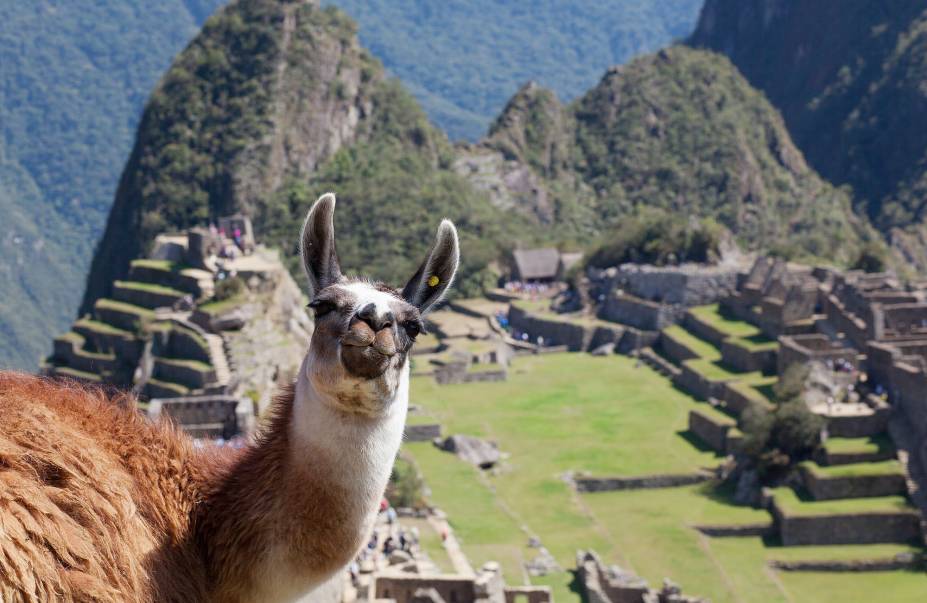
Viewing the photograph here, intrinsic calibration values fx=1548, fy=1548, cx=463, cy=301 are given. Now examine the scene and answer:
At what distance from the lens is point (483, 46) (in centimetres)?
10462

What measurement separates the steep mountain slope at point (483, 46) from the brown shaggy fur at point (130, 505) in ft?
294

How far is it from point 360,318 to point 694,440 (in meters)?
30.2

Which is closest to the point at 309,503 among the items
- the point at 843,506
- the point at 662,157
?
the point at 843,506

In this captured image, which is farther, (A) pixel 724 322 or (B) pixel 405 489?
(A) pixel 724 322

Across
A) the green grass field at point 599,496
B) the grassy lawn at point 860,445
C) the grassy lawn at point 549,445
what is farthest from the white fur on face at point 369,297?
the grassy lawn at point 860,445

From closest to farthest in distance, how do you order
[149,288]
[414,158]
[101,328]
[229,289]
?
1. [229,289]
2. [101,328]
3. [149,288]
4. [414,158]

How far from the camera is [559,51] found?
116 meters

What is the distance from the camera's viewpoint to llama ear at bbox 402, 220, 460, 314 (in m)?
4.62

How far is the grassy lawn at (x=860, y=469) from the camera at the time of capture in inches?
1102

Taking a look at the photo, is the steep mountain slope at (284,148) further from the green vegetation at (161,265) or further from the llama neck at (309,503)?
the llama neck at (309,503)

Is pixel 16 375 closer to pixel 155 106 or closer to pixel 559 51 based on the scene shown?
pixel 155 106

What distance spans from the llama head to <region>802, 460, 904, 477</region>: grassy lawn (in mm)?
24670

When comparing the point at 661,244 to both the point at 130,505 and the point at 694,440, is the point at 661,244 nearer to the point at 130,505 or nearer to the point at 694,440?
the point at 694,440

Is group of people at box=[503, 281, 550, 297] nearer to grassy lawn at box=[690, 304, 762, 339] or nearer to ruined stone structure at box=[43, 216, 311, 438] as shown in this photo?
grassy lawn at box=[690, 304, 762, 339]
